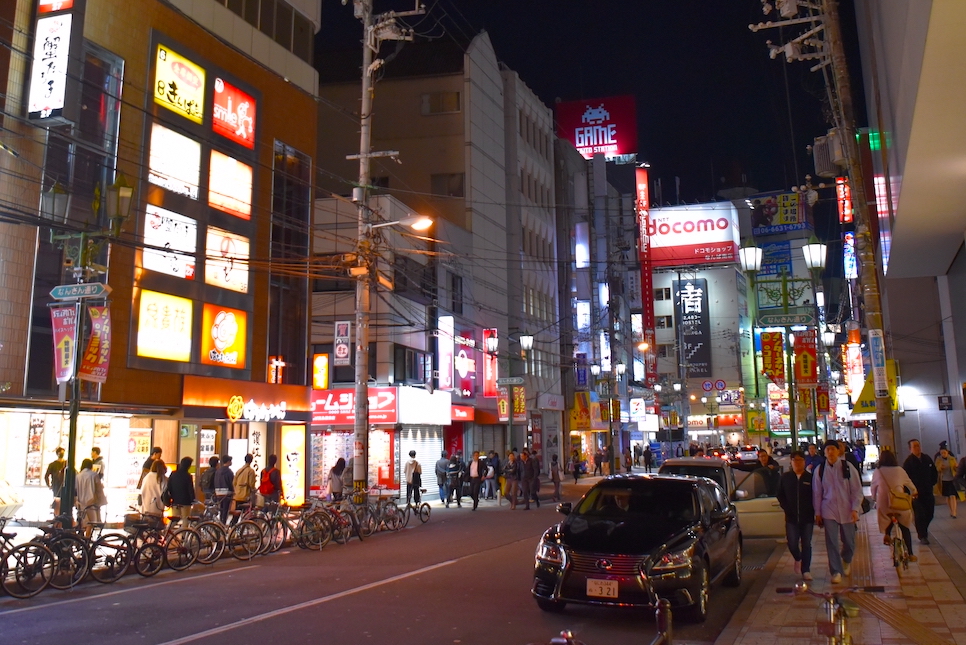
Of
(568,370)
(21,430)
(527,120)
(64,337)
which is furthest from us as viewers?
(568,370)

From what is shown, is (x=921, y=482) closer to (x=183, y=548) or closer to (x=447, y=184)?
(x=183, y=548)

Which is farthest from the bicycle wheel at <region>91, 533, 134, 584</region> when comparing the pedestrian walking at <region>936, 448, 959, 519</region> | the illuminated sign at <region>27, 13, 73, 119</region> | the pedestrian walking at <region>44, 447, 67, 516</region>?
the pedestrian walking at <region>936, 448, 959, 519</region>

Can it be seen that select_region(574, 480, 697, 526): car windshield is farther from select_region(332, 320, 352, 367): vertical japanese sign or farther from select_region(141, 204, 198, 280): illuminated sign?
select_region(332, 320, 352, 367): vertical japanese sign

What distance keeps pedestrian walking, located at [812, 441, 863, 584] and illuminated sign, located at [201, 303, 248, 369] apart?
18.9 m

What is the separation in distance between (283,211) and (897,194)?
21477 mm

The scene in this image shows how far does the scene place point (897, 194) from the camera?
13641 mm

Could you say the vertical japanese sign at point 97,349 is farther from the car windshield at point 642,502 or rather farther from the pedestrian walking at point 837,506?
the pedestrian walking at point 837,506

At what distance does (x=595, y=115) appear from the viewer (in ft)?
281

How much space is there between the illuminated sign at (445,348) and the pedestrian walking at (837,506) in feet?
81.5

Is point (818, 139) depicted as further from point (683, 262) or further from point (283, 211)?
point (683, 262)

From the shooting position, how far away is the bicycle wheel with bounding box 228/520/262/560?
55.0ft

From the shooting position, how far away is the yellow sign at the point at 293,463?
29.3 meters

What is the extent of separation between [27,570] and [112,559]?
5.10 ft

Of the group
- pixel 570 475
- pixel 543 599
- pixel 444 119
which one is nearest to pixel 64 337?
pixel 543 599
